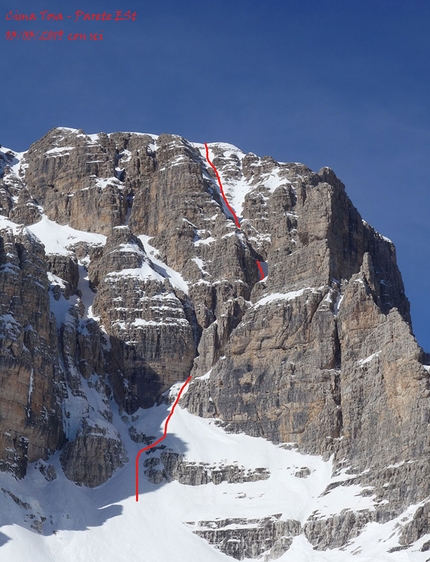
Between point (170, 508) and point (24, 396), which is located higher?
point (24, 396)

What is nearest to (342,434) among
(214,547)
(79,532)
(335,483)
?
(335,483)

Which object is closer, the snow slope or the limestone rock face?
the snow slope

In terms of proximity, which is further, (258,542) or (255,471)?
(255,471)

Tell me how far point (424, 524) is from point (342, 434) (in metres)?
A: 27.7

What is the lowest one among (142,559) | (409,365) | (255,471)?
(142,559)

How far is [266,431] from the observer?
197875mm

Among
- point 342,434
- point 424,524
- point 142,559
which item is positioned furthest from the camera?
point 342,434

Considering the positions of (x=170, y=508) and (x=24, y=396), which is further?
(x=24, y=396)

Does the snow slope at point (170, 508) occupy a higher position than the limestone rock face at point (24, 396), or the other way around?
the limestone rock face at point (24, 396)

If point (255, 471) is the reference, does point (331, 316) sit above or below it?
above

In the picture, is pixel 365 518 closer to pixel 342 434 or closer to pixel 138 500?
pixel 342 434

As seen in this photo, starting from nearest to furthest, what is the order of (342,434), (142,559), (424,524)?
(424,524), (142,559), (342,434)

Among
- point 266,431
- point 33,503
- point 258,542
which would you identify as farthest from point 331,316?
point 33,503

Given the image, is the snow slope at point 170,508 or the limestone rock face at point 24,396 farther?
the limestone rock face at point 24,396
